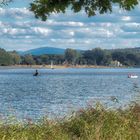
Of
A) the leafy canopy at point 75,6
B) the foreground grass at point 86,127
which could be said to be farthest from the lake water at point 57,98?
the leafy canopy at point 75,6

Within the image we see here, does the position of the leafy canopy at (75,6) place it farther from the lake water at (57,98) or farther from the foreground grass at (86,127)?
the lake water at (57,98)

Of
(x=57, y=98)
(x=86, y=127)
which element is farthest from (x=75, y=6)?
(x=57, y=98)

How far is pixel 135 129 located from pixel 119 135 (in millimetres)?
882

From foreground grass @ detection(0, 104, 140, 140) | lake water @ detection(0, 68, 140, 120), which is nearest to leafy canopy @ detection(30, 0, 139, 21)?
foreground grass @ detection(0, 104, 140, 140)

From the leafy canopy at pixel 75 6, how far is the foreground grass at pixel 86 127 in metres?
3.01

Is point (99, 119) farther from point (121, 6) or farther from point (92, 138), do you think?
point (121, 6)

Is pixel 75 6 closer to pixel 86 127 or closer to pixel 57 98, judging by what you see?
pixel 86 127

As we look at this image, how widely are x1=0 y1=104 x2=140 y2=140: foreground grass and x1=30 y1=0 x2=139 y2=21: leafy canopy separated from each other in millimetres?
3008

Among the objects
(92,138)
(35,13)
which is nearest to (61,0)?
(35,13)

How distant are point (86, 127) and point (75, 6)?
342 centimetres

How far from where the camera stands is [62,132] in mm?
14625

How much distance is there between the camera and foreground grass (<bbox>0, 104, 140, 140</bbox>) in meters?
13.4

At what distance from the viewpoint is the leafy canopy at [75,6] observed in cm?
1216

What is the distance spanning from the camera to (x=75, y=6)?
12.9m
